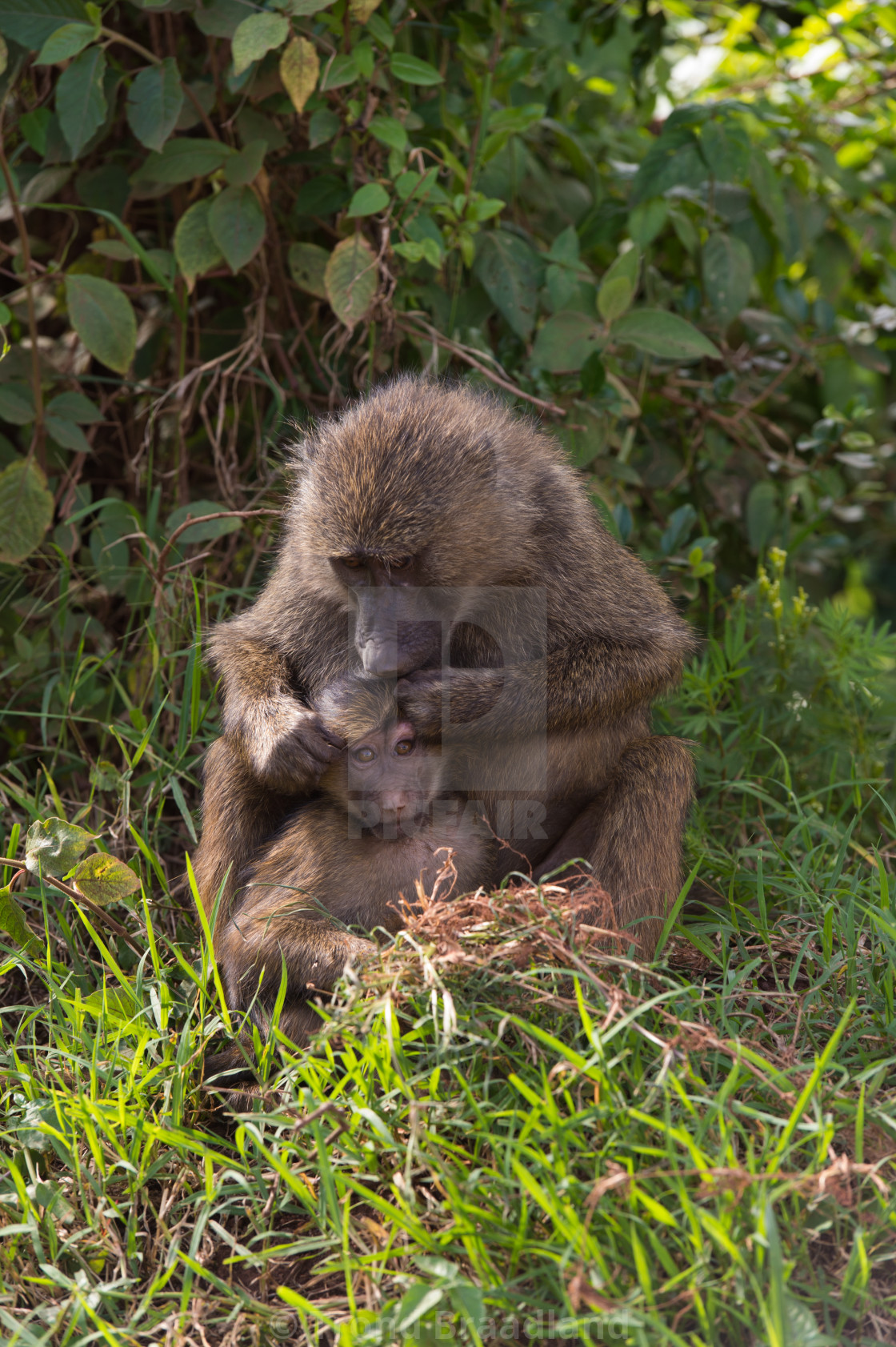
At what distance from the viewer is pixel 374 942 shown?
2.10 m

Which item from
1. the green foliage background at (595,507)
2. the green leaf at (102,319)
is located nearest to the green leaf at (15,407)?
the green foliage background at (595,507)

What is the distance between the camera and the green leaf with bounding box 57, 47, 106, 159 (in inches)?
111

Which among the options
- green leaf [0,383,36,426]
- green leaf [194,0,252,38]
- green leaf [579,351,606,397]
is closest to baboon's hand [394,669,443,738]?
green leaf [579,351,606,397]

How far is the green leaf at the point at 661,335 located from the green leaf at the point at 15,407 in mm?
1578

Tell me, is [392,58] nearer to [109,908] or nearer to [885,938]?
[109,908]

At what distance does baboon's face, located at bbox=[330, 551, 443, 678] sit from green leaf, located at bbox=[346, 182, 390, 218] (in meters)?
1.01

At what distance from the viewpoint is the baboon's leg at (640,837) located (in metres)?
2.24

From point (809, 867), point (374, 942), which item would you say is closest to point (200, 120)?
point (374, 942)

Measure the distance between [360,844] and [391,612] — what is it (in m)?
0.48

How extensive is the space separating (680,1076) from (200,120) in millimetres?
2700

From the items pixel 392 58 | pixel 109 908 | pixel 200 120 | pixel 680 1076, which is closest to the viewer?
pixel 680 1076

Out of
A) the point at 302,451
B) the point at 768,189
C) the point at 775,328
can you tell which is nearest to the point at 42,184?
the point at 302,451

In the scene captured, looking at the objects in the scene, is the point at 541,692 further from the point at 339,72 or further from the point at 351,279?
the point at 339,72

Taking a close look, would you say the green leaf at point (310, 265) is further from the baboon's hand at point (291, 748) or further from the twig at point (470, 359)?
the baboon's hand at point (291, 748)
